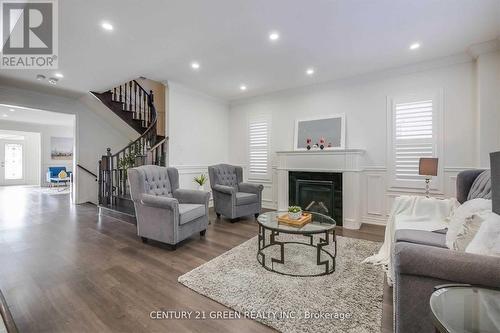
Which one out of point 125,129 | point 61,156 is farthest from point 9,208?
point 61,156

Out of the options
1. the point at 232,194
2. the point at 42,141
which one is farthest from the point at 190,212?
the point at 42,141

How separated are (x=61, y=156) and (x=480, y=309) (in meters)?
13.6

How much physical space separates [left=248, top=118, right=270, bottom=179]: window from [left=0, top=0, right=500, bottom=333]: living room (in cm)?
5

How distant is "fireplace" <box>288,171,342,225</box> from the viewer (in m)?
4.18

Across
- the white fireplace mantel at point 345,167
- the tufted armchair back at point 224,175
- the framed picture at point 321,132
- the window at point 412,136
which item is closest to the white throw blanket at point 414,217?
the white fireplace mantel at point 345,167

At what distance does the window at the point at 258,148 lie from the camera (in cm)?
552

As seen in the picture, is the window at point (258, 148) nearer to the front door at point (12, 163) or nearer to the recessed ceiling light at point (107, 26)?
the recessed ceiling light at point (107, 26)

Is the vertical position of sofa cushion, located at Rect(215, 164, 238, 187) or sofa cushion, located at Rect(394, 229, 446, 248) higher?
sofa cushion, located at Rect(215, 164, 238, 187)

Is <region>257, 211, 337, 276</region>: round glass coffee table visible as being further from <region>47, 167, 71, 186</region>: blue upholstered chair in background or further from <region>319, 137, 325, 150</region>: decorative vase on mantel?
<region>47, 167, 71, 186</region>: blue upholstered chair in background

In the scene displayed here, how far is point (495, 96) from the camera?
321cm

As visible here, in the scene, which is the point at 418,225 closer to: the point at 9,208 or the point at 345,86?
the point at 345,86

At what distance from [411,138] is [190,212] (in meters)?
3.86

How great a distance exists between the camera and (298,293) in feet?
6.46

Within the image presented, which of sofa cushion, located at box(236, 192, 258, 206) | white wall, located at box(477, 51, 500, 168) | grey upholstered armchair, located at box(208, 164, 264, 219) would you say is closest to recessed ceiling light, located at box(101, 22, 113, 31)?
grey upholstered armchair, located at box(208, 164, 264, 219)
